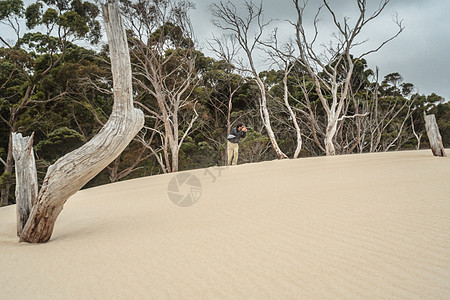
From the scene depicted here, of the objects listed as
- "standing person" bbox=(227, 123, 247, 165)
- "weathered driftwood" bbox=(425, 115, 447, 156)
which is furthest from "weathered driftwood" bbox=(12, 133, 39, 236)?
"weathered driftwood" bbox=(425, 115, 447, 156)

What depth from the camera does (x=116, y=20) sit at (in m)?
2.80

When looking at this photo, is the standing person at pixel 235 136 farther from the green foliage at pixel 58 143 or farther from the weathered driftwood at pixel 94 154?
the green foliage at pixel 58 143

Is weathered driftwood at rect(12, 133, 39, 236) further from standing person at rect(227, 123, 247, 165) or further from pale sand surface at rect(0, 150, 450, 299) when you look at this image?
standing person at rect(227, 123, 247, 165)

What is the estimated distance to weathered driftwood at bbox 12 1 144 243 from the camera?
2605mm

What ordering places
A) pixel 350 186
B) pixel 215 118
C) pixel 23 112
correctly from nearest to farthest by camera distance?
pixel 350 186 → pixel 23 112 → pixel 215 118

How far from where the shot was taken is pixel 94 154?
2.66m

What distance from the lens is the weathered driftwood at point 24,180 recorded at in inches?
115

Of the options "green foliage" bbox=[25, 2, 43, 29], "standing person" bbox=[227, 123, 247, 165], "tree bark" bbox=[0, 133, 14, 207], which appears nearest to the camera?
"standing person" bbox=[227, 123, 247, 165]

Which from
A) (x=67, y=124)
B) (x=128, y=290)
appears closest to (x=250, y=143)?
(x=67, y=124)

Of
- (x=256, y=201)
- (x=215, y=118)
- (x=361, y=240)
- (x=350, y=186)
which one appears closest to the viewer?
(x=361, y=240)

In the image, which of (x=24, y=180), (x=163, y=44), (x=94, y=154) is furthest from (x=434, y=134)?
(x=163, y=44)

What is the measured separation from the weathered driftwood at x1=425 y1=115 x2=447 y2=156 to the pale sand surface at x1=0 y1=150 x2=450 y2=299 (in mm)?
4262

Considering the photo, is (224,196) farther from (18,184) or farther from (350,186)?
(18,184)

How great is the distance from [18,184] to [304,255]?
10.1 ft
